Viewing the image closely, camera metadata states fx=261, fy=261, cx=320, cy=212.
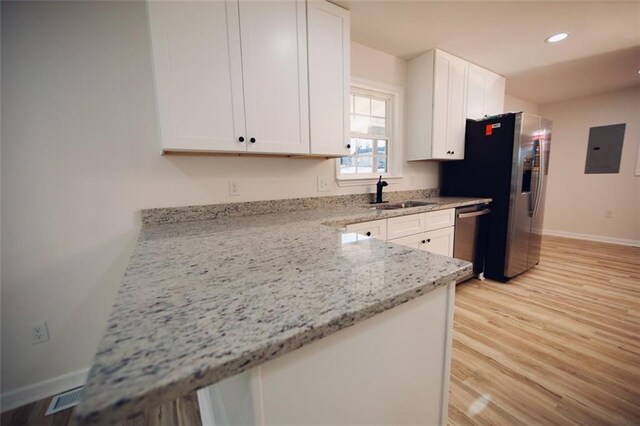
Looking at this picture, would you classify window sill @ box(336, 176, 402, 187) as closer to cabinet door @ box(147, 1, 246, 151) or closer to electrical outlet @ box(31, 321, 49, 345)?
cabinet door @ box(147, 1, 246, 151)

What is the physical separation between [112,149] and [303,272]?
148 centimetres

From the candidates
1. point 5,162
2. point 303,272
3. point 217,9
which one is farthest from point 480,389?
point 5,162

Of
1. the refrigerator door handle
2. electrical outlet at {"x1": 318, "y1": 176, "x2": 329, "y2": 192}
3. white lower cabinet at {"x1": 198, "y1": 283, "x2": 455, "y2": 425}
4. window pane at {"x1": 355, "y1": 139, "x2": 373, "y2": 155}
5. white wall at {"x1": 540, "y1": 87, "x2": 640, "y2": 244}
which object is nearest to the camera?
white lower cabinet at {"x1": 198, "y1": 283, "x2": 455, "y2": 425}

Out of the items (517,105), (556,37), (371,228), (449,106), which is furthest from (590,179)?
(371,228)

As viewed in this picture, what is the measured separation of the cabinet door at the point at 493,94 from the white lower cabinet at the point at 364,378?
10.6ft

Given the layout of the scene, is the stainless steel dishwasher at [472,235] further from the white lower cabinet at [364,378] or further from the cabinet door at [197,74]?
the cabinet door at [197,74]

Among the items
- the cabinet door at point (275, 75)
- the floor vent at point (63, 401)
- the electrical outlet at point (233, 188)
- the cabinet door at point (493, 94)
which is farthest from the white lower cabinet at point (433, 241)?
the floor vent at point (63, 401)

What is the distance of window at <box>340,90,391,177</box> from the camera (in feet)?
8.40

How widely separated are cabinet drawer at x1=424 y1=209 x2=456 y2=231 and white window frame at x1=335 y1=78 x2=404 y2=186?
2.05 feet

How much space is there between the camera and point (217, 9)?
1.39 metres

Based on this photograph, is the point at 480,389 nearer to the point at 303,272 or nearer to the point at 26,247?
the point at 303,272

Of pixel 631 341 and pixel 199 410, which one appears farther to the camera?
pixel 631 341

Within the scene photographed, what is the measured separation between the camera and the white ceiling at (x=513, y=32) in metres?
1.90

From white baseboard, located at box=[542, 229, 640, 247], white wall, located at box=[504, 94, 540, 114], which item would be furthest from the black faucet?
white baseboard, located at box=[542, 229, 640, 247]
